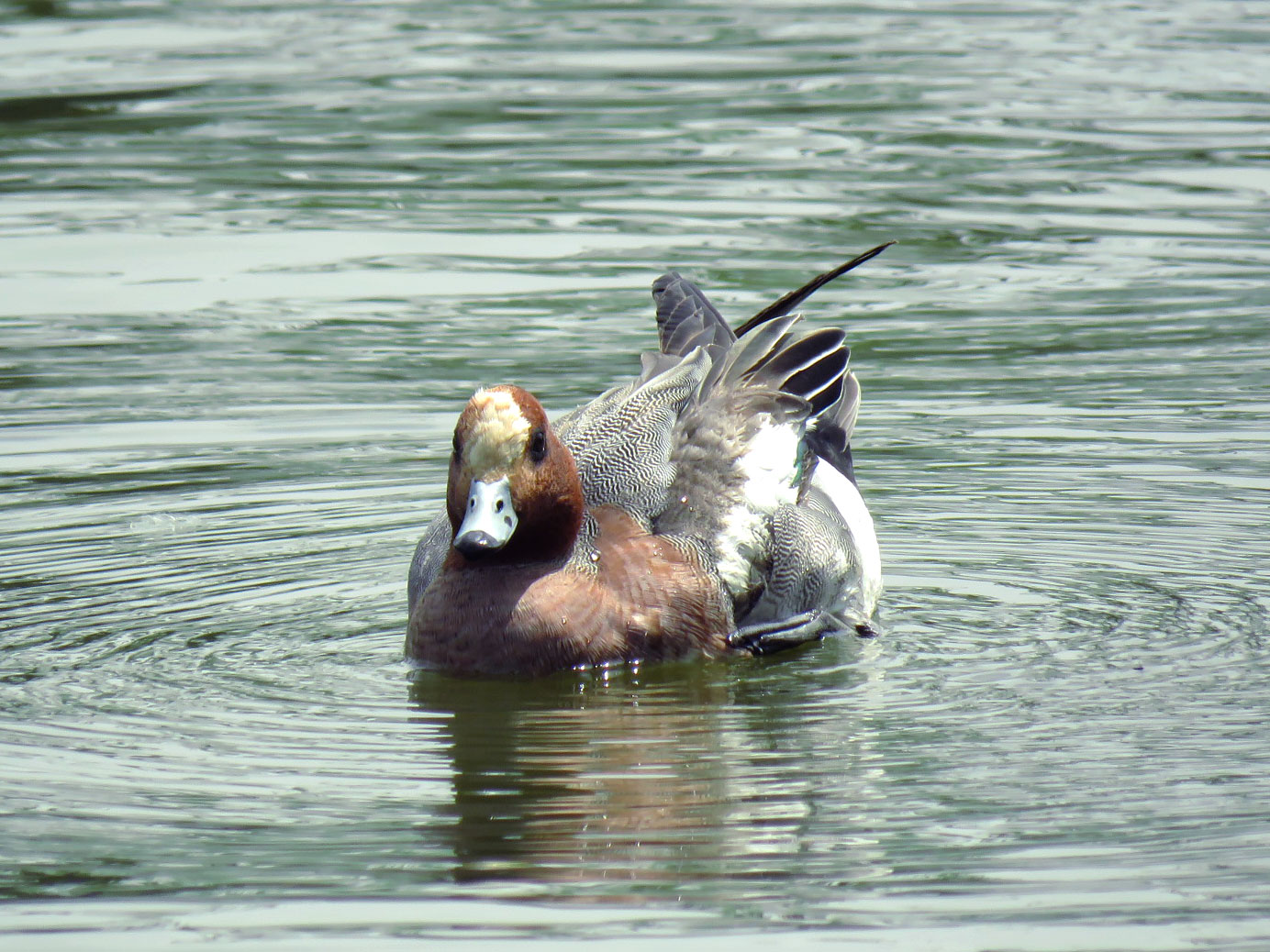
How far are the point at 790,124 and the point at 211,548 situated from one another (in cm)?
828

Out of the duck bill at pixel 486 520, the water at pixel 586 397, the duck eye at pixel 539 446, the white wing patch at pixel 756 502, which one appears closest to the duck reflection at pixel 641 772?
the water at pixel 586 397

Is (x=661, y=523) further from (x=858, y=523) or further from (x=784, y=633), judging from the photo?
(x=858, y=523)

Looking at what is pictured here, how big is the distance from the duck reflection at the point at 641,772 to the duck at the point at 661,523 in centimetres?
14

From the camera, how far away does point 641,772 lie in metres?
6.29

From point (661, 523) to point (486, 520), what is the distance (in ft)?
3.27

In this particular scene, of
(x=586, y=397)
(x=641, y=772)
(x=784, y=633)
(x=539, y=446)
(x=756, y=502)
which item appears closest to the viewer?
(x=641, y=772)

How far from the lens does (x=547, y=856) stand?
5.63m

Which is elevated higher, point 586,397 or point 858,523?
point 858,523

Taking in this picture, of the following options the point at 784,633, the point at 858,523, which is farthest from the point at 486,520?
the point at 858,523

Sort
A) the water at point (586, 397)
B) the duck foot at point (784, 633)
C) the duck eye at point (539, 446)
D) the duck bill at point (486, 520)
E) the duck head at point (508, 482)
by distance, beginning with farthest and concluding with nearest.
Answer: the duck foot at point (784, 633)
the duck eye at point (539, 446)
the duck head at point (508, 482)
the duck bill at point (486, 520)
the water at point (586, 397)

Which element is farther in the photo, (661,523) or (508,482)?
(661,523)

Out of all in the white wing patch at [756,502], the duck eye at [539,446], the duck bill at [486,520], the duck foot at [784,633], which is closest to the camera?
the duck bill at [486,520]

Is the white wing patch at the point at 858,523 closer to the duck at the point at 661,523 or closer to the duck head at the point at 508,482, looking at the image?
the duck at the point at 661,523

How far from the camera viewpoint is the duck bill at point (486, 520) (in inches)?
274
